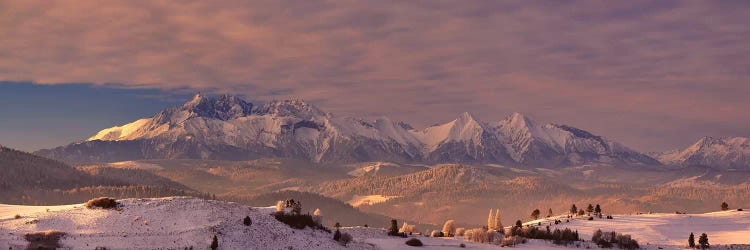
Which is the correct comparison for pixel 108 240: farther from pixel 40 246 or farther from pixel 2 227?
pixel 2 227

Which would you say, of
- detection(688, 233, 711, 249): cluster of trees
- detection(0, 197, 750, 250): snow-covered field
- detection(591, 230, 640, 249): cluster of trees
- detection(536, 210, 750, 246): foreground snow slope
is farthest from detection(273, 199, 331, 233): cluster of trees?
detection(688, 233, 711, 249): cluster of trees

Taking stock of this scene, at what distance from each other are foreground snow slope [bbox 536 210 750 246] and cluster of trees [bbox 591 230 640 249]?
17.0 feet

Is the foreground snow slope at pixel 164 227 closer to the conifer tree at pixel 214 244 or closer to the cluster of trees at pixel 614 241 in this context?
the conifer tree at pixel 214 244

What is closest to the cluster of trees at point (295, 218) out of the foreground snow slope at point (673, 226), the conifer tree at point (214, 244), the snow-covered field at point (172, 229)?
the snow-covered field at point (172, 229)

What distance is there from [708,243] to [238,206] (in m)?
55.4

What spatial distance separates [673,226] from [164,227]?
7452 centimetres

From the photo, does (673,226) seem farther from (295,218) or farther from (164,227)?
(164,227)

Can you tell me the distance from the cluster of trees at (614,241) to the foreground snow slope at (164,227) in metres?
30.3

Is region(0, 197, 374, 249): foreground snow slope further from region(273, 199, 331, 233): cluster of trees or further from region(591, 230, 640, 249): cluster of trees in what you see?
region(591, 230, 640, 249): cluster of trees

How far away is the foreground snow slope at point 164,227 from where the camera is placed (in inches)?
2207

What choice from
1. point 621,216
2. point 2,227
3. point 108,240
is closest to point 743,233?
point 621,216

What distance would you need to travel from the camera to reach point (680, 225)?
10294 centimetres

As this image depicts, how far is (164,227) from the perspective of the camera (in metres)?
60.3

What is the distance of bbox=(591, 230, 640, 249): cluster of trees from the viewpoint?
80.7m
